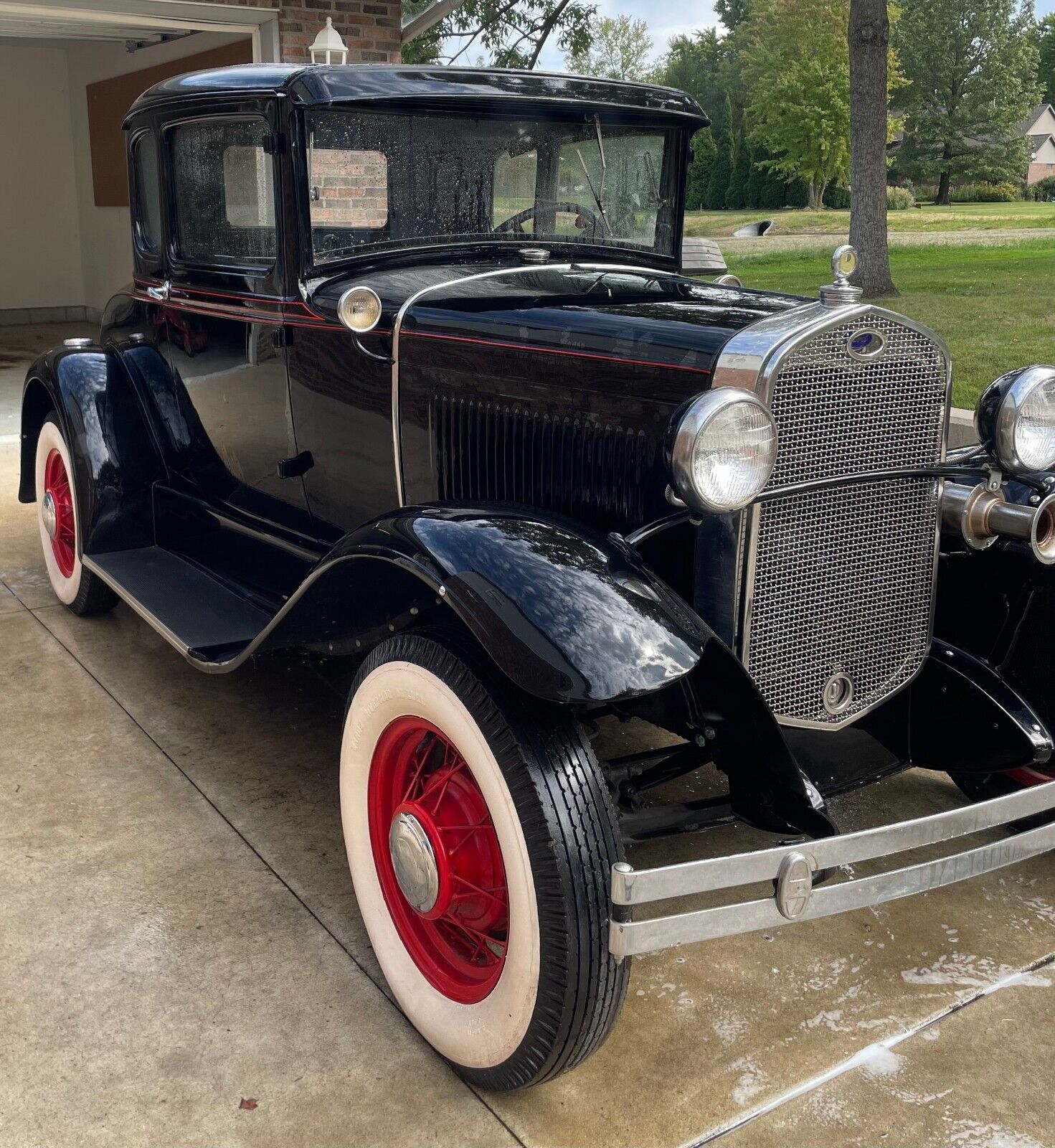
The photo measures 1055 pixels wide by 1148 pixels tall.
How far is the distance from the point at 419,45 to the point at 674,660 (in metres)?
15.7

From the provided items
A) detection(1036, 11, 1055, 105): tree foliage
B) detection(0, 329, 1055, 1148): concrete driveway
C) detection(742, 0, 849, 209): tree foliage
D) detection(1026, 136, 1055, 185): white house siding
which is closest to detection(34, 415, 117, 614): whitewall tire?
detection(0, 329, 1055, 1148): concrete driveway

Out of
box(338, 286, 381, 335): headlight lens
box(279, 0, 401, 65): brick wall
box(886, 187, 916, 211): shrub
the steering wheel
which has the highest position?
box(279, 0, 401, 65): brick wall

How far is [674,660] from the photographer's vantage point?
1895 millimetres

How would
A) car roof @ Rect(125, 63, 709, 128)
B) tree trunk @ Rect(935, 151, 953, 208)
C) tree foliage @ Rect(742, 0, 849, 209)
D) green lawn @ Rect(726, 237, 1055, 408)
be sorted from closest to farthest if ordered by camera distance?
car roof @ Rect(125, 63, 709, 128) → green lawn @ Rect(726, 237, 1055, 408) → tree foliage @ Rect(742, 0, 849, 209) → tree trunk @ Rect(935, 151, 953, 208)

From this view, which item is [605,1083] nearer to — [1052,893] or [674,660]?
[674,660]

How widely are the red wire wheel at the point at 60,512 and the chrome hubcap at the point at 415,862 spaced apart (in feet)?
8.58

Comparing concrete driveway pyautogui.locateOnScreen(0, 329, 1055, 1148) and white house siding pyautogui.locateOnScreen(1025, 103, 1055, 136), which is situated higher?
white house siding pyautogui.locateOnScreen(1025, 103, 1055, 136)

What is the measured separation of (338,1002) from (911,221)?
30179 millimetres

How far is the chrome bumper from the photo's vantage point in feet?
5.90

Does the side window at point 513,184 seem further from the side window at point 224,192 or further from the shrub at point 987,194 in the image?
the shrub at point 987,194

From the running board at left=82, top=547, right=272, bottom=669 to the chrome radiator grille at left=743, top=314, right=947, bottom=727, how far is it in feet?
4.22

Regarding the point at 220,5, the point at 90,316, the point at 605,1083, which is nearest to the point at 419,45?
the point at 90,316

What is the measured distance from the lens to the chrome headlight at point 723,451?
197 centimetres

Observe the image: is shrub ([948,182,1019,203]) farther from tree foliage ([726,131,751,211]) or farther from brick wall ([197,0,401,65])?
brick wall ([197,0,401,65])
